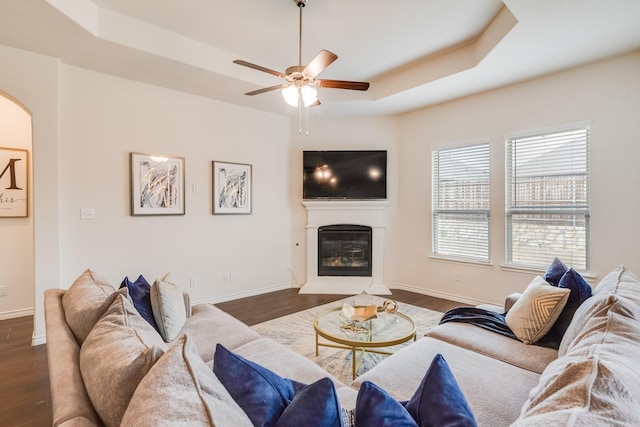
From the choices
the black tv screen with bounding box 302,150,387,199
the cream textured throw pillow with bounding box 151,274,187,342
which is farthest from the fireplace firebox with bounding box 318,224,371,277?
the cream textured throw pillow with bounding box 151,274,187,342

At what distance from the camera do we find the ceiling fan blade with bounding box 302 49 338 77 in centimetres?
229

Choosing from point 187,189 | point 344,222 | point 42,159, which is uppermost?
point 42,159

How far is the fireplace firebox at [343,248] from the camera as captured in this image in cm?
507

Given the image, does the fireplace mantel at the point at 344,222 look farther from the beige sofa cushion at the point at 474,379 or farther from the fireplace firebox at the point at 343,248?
the beige sofa cushion at the point at 474,379

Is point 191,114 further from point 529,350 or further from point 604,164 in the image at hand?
point 604,164

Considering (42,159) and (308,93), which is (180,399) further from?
(42,159)

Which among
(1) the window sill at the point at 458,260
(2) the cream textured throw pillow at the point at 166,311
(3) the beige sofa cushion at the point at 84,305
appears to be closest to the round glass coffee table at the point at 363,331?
(2) the cream textured throw pillow at the point at 166,311

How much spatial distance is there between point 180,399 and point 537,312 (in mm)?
2150

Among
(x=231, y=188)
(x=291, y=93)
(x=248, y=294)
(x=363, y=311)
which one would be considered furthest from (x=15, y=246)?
(x=363, y=311)

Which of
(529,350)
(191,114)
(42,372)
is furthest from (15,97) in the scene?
(529,350)

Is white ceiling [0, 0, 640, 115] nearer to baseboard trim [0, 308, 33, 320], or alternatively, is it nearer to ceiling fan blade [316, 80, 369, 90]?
ceiling fan blade [316, 80, 369, 90]

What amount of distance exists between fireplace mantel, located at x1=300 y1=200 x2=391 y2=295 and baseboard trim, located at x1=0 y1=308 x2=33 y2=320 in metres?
3.45

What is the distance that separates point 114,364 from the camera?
2.91 feet

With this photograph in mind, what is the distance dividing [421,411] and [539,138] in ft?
13.1
